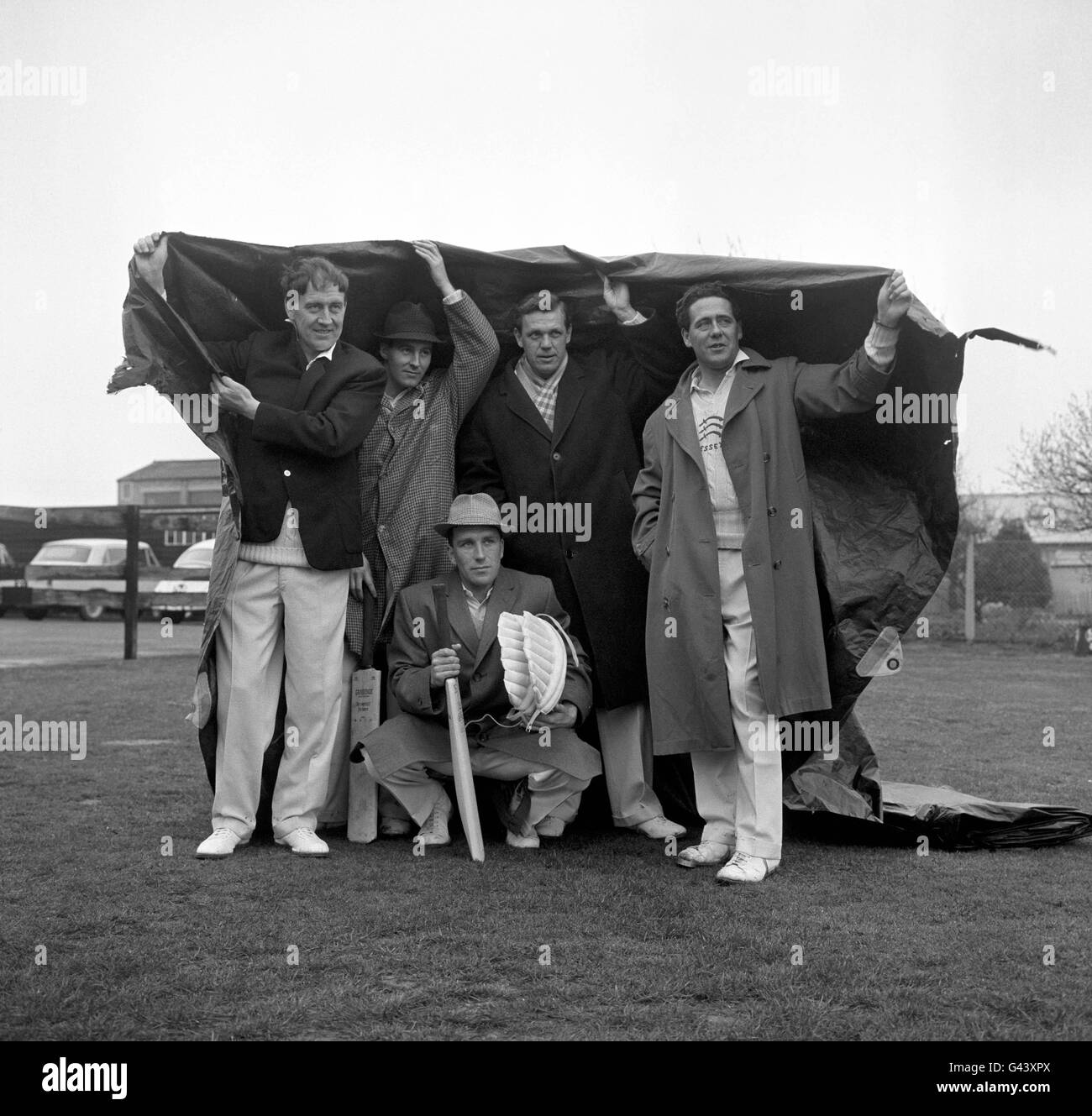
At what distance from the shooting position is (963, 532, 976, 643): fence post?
20.4m

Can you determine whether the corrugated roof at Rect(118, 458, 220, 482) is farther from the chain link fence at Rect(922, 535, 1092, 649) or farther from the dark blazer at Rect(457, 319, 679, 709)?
the dark blazer at Rect(457, 319, 679, 709)

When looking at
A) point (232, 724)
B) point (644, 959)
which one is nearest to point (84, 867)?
point (232, 724)

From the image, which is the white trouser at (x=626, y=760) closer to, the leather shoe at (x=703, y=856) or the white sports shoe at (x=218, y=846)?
the leather shoe at (x=703, y=856)

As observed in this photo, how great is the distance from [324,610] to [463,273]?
172cm

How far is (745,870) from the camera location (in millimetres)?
4672

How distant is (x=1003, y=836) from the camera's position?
206 inches

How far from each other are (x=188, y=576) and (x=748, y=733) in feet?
60.9

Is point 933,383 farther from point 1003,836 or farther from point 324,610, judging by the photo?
point 324,610

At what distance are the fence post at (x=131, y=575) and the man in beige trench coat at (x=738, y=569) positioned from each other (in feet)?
40.2

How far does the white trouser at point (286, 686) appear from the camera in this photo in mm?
5141
